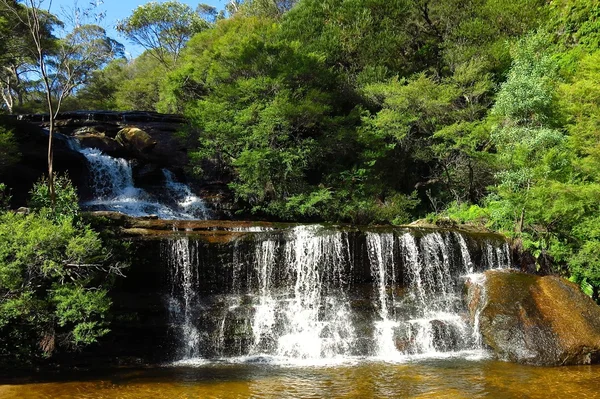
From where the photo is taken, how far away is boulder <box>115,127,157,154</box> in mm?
22266

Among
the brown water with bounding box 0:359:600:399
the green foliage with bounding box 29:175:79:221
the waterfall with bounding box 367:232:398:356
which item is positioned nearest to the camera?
the brown water with bounding box 0:359:600:399

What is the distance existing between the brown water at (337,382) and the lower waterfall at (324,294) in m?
1.09

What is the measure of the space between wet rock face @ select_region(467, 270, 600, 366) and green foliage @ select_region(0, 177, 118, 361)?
8.71 metres

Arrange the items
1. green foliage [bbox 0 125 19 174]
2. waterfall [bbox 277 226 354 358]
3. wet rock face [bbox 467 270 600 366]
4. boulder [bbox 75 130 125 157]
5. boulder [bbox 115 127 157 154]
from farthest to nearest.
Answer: boulder [bbox 115 127 157 154], boulder [bbox 75 130 125 157], green foliage [bbox 0 125 19 174], waterfall [bbox 277 226 354 358], wet rock face [bbox 467 270 600 366]

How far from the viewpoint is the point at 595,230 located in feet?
41.4

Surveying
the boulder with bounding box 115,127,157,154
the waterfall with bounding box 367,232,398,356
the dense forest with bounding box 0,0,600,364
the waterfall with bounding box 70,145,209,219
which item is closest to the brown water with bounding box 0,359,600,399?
the waterfall with bounding box 367,232,398,356

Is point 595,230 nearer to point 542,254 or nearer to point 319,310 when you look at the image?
point 542,254

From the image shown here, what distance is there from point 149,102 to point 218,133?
22.8m

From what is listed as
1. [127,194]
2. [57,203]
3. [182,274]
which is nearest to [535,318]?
[182,274]

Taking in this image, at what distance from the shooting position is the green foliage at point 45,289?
8.75 metres

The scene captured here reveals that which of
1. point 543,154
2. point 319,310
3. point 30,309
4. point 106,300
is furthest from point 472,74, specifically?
point 30,309

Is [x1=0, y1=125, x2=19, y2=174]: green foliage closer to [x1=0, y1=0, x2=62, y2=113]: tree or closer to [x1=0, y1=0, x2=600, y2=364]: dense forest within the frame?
[x1=0, y1=0, x2=600, y2=364]: dense forest

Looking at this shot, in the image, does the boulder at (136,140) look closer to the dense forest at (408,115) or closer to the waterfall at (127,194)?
the waterfall at (127,194)

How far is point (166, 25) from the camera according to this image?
44562 millimetres
